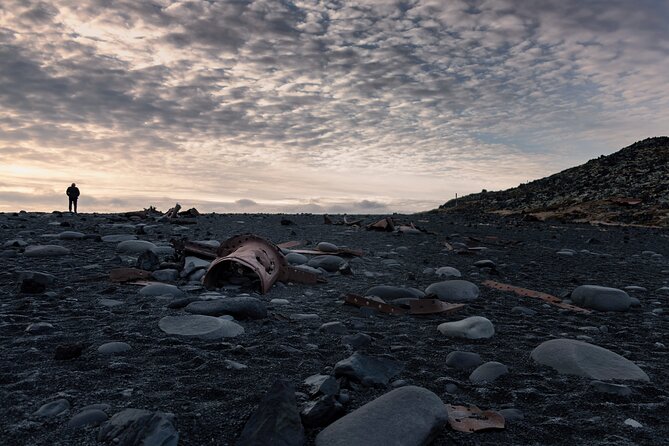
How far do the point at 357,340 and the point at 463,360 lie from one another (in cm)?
76

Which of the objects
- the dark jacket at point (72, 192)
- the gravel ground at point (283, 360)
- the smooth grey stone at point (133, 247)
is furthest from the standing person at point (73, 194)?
the gravel ground at point (283, 360)

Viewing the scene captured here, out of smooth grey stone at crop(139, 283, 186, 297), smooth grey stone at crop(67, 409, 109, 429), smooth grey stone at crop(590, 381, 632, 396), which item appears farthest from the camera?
smooth grey stone at crop(139, 283, 186, 297)

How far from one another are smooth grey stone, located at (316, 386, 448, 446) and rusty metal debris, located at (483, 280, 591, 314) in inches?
136

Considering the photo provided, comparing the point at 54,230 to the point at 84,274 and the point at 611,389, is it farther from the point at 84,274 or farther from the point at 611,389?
the point at 611,389

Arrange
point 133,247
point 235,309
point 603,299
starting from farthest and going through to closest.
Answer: point 133,247, point 603,299, point 235,309

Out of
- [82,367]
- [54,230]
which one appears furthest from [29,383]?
[54,230]

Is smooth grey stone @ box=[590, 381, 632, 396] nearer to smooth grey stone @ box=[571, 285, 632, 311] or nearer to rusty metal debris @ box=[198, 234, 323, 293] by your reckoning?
smooth grey stone @ box=[571, 285, 632, 311]

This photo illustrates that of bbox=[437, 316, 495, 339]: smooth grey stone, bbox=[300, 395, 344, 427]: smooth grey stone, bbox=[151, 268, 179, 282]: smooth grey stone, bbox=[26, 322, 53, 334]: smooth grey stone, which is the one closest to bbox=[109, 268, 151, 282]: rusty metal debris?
bbox=[151, 268, 179, 282]: smooth grey stone

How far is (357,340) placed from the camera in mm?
3393

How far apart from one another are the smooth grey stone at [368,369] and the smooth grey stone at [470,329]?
1001 millimetres

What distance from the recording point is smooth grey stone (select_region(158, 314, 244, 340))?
10.9 ft

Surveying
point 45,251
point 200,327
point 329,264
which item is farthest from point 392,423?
point 45,251

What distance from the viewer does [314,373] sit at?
9.14 ft

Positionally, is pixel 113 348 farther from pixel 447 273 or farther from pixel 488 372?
pixel 447 273
